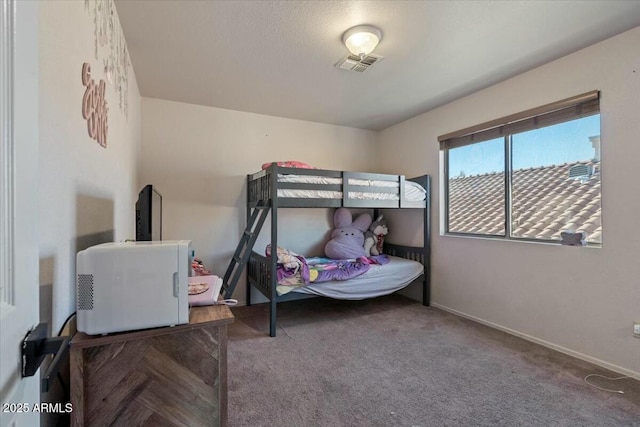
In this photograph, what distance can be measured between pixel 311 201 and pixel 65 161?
1.98m

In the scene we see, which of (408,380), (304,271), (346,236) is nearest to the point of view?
(408,380)

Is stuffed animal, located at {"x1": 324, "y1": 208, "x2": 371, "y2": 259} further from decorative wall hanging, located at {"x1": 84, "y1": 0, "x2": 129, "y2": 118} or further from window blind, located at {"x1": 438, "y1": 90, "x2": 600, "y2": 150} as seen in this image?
decorative wall hanging, located at {"x1": 84, "y1": 0, "x2": 129, "y2": 118}

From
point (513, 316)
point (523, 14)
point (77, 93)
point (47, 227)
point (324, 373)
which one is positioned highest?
point (523, 14)

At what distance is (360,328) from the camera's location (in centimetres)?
278

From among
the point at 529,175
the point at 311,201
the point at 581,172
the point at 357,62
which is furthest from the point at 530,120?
the point at 311,201

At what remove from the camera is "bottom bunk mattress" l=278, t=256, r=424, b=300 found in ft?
9.34

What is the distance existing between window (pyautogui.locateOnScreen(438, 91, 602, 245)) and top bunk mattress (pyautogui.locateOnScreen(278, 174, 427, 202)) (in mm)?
397

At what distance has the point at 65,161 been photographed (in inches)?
39.8

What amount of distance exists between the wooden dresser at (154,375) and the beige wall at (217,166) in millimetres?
2294

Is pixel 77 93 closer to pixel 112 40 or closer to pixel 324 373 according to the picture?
pixel 112 40

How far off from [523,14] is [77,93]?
2.41 metres

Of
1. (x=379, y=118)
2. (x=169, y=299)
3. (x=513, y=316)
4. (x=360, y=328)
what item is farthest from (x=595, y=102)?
(x=169, y=299)

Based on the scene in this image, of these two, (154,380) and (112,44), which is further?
(112,44)

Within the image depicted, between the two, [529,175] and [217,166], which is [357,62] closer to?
[529,175]
